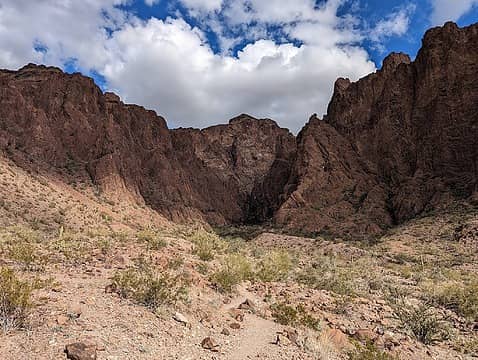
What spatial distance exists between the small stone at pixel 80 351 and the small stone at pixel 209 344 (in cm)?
206

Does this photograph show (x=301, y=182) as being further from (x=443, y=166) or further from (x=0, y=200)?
(x=0, y=200)

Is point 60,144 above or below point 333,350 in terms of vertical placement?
above

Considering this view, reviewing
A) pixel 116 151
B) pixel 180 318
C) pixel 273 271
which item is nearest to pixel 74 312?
pixel 180 318

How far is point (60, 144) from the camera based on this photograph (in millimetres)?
59656

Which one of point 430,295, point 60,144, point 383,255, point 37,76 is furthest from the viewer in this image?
point 37,76

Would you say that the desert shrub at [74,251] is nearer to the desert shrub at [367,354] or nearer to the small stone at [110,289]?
the small stone at [110,289]

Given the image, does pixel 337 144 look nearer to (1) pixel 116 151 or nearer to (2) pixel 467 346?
(1) pixel 116 151

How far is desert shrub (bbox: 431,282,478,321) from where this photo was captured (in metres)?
13.0

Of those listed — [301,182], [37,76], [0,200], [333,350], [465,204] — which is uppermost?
[37,76]

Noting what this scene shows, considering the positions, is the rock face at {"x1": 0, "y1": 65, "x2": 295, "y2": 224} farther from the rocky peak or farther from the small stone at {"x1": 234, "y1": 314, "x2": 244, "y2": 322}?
the small stone at {"x1": 234, "y1": 314, "x2": 244, "y2": 322}

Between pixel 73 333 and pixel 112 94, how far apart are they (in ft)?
284

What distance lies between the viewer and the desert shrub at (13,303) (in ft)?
20.2

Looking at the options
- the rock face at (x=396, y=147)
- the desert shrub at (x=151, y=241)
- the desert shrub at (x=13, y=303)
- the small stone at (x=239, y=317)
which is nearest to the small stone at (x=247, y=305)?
the small stone at (x=239, y=317)

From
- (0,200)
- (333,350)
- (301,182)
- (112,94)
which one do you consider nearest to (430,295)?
(333,350)
